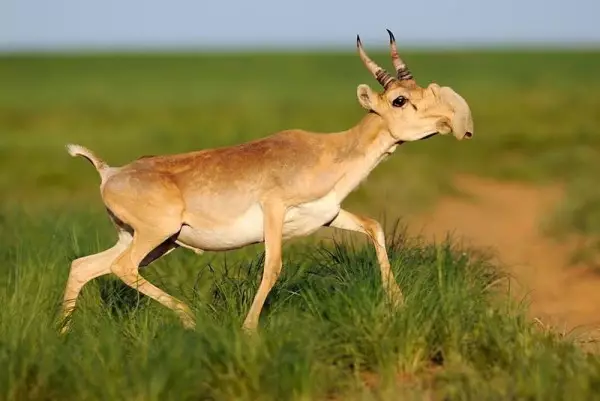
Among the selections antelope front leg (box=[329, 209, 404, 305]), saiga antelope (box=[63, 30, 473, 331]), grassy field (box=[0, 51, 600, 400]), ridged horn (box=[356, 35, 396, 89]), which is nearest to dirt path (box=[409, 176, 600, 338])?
grassy field (box=[0, 51, 600, 400])

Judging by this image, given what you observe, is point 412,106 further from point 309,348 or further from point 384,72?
point 309,348

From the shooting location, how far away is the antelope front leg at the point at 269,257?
8.20 metres

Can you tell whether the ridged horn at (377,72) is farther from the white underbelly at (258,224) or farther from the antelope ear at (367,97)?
the white underbelly at (258,224)

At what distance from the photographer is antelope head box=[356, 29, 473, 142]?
866 cm

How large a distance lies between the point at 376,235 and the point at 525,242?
21.9ft

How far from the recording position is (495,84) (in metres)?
52.0

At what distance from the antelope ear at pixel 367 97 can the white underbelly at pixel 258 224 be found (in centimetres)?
66

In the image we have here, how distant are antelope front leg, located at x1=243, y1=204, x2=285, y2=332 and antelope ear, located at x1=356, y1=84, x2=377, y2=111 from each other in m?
0.94

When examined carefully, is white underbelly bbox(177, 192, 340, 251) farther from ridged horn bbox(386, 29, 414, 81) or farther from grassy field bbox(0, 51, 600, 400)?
ridged horn bbox(386, 29, 414, 81)

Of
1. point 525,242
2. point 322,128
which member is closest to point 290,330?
point 525,242

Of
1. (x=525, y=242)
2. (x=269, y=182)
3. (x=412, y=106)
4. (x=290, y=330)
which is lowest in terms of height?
(x=525, y=242)

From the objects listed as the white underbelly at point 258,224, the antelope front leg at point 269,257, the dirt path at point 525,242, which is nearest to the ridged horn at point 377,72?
the white underbelly at point 258,224

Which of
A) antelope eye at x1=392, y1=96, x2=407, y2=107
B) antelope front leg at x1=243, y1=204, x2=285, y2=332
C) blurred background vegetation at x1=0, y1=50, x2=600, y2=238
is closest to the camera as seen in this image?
antelope front leg at x1=243, y1=204, x2=285, y2=332

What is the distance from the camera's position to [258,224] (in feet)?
28.5
